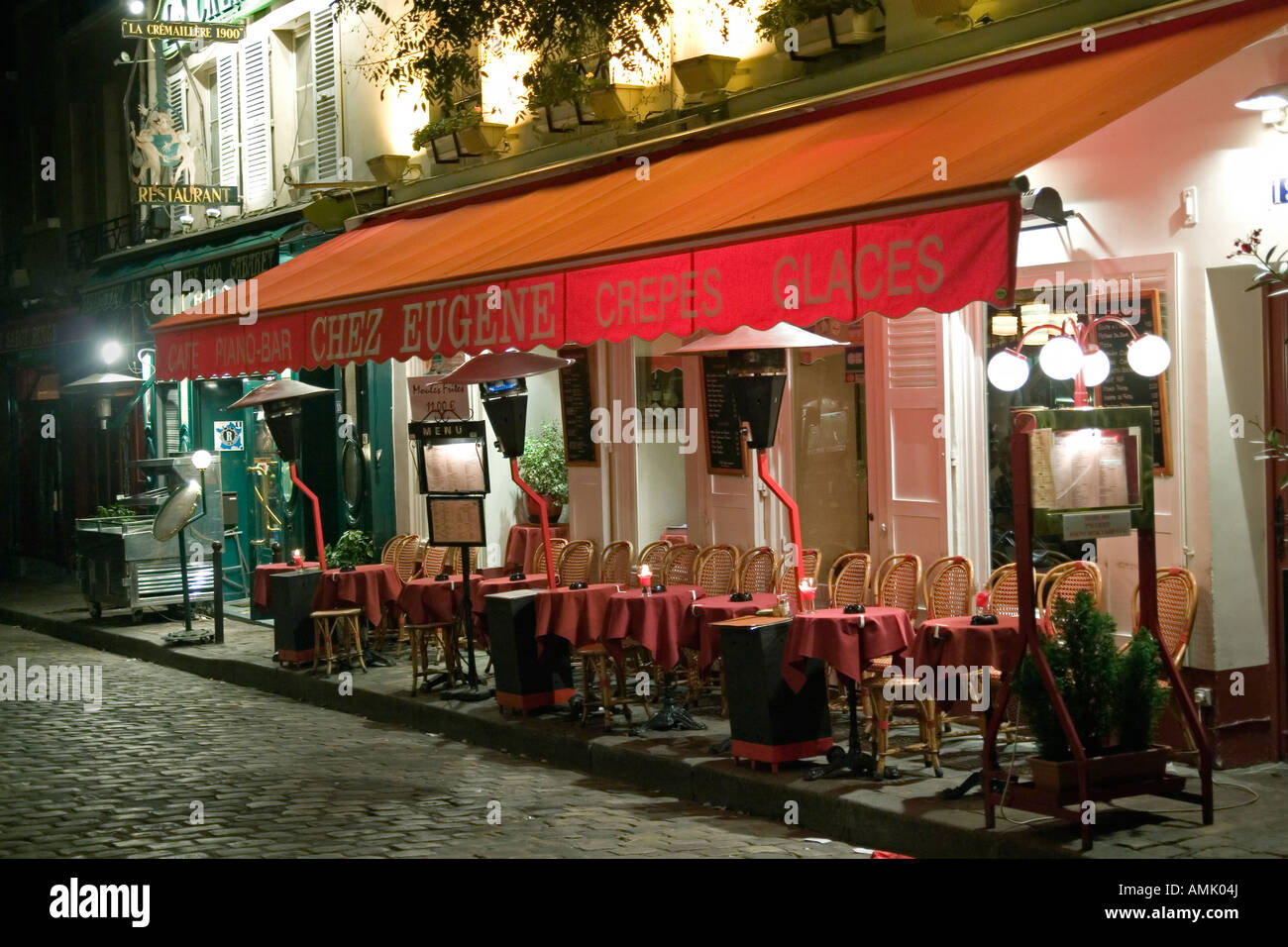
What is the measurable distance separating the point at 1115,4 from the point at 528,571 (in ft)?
22.5

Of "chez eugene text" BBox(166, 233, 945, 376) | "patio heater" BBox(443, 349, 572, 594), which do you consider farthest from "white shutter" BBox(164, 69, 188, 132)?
"patio heater" BBox(443, 349, 572, 594)

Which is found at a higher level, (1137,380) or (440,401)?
(440,401)

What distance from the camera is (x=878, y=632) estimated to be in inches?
320

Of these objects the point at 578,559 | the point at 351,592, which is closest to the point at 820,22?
the point at 578,559

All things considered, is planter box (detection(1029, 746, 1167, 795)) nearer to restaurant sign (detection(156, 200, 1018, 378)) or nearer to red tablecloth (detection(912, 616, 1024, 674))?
red tablecloth (detection(912, 616, 1024, 674))

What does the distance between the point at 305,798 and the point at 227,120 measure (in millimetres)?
13013

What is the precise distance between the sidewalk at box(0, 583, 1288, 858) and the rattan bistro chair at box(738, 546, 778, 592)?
1233 mm

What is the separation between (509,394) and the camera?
34.7ft

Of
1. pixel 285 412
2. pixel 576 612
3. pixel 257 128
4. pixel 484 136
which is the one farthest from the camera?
pixel 257 128

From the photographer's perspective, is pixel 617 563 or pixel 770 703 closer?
pixel 770 703

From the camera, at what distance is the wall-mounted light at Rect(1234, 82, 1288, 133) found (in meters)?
7.25

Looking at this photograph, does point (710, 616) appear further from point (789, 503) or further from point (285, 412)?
point (285, 412)

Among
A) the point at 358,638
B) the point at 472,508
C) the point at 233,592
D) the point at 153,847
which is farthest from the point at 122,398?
the point at 153,847
